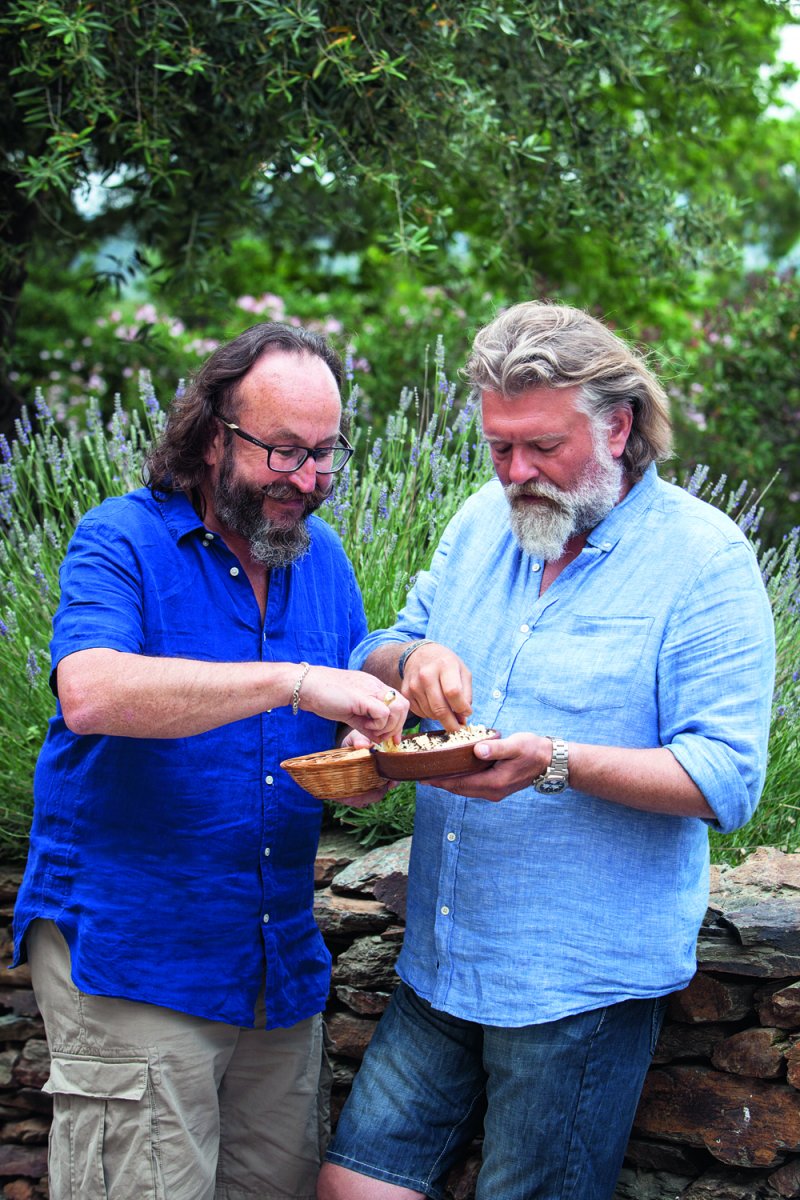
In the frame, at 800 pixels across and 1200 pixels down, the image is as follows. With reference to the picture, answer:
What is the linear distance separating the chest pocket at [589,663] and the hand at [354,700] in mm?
332

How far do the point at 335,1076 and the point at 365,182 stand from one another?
11.9 feet

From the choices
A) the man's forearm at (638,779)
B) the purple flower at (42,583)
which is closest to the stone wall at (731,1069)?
the man's forearm at (638,779)

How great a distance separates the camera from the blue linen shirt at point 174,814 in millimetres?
2588

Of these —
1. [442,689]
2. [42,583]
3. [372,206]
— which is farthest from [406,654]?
[372,206]

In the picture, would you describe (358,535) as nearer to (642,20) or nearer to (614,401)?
(614,401)

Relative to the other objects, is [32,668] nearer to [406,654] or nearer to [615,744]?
[406,654]

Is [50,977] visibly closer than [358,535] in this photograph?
Yes

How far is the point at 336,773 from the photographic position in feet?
8.13

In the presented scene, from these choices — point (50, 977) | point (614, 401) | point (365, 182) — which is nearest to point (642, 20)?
Answer: point (365, 182)

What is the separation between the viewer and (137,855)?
8.61 feet

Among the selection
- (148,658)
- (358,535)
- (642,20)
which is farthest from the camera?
(642,20)

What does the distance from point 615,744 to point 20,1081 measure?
2.34 metres

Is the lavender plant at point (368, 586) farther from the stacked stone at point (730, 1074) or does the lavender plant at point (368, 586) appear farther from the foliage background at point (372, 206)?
the stacked stone at point (730, 1074)

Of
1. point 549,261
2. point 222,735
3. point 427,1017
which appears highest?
point 549,261
